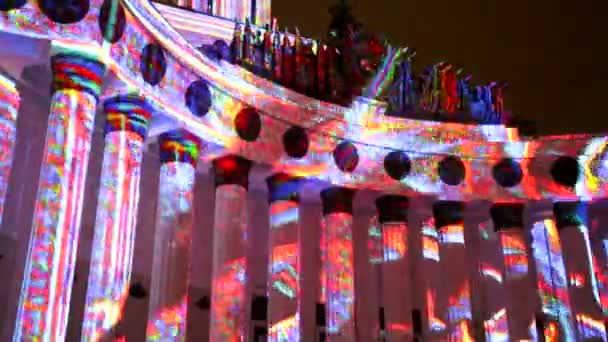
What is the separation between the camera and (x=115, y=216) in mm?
14602

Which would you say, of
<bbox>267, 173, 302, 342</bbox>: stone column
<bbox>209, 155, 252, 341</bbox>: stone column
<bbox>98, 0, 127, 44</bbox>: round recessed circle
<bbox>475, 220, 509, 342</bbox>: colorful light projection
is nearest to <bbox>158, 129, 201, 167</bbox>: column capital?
<bbox>209, 155, 252, 341</bbox>: stone column

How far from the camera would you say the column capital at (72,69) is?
1408 centimetres

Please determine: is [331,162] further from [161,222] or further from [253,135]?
[161,222]

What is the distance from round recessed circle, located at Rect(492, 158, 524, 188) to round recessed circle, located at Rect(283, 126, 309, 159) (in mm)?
6406

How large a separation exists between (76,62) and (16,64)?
1565 mm

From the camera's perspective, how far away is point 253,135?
60.6ft

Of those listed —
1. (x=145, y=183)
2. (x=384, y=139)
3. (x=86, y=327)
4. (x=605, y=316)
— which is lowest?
(x=86, y=327)

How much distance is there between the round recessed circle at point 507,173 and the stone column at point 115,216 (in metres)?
11.4

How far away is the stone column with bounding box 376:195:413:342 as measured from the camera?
65.7 feet

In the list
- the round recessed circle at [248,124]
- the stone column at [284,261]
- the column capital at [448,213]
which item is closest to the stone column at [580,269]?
the column capital at [448,213]

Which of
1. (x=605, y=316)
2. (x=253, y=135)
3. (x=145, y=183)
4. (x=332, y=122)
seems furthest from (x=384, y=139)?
(x=605, y=316)

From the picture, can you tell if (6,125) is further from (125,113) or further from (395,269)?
(395,269)

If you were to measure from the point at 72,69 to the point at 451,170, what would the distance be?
1218 cm

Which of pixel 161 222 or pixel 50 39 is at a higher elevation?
pixel 50 39
